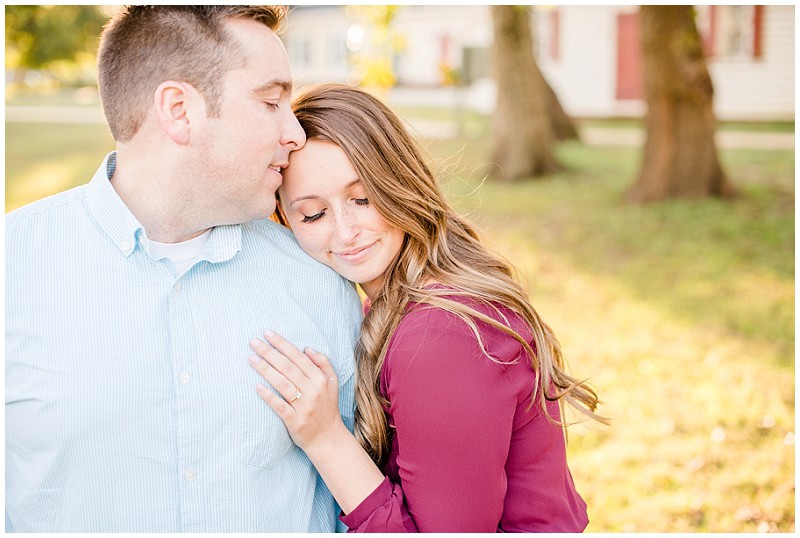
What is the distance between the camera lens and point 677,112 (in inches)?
418

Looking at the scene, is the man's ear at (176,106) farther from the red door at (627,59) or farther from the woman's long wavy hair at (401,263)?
the red door at (627,59)

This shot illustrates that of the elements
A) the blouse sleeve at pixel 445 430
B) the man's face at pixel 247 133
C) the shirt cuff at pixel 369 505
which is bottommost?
the shirt cuff at pixel 369 505

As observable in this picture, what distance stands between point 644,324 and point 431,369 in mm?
5308

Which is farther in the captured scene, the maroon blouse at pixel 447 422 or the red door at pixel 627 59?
the red door at pixel 627 59

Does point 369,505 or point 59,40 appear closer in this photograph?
point 369,505

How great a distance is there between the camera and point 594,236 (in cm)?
1005

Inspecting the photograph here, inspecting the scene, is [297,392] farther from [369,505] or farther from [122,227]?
[122,227]

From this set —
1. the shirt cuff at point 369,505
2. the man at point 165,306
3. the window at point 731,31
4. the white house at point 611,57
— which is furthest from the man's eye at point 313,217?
the window at point 731,31

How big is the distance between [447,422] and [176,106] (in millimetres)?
1161

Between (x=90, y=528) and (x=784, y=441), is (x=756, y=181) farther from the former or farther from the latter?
(x=90, y=528)

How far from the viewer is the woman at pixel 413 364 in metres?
2.23

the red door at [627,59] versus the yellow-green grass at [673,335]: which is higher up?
the red door at [627,59]

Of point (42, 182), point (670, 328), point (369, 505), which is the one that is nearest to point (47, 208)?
point (369, 505)

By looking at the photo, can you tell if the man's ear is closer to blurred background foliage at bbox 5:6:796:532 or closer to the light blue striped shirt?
the light blue striped shirt
